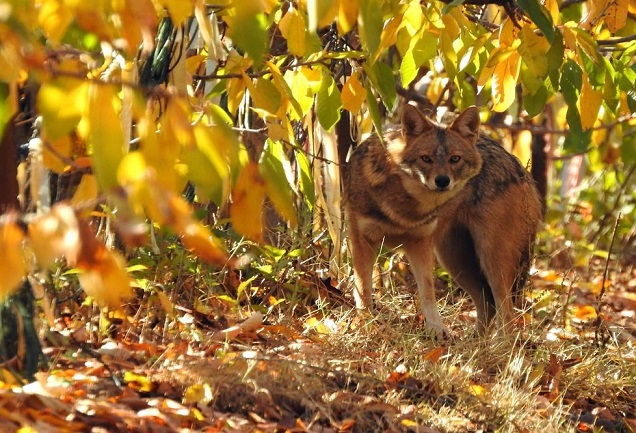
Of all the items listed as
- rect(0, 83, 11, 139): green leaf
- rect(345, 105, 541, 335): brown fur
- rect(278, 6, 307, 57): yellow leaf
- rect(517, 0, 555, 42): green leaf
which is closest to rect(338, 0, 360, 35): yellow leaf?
rect(0, 83, 11, 139): green leaf

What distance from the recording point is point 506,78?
4168 millimetres

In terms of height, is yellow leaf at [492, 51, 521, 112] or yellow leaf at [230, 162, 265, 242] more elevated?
yellow leaf at [492, 51, 521, 112]

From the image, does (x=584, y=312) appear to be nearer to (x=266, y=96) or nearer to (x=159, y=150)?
(x=266, y=96)

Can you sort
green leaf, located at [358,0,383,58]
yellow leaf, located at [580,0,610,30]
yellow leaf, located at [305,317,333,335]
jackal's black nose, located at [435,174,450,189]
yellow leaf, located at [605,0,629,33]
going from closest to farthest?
1. green leaf, located at [358,0,383,58]
2. yellow leaf, located at [580,0,610,30]
3. yellow leaf, located at [605,0,629,33]
4. yellow leaf, located at [305,317,333,335]
5. jackal's black nose, located at [435,174,450,189]

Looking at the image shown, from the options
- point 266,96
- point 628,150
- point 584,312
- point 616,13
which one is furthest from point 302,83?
point 628,150

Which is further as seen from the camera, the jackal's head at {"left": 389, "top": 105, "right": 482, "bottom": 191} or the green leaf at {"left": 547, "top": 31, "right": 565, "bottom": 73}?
the jackal's head at {"left": 389, "top": 105, "right": 482, "bottom": 191}

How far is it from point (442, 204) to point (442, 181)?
13.3 inches

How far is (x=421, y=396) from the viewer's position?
13.9 ft

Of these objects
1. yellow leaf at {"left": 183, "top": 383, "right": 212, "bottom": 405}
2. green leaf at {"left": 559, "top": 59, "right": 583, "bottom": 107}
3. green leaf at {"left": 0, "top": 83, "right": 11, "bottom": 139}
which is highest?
green leaf at {"left": 0, "top": 83, "right": 11, "bottom": 139}

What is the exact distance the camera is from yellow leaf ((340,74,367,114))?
4496 millimetres

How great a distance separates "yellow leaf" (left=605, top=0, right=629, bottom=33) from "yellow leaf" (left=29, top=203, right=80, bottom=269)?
11.7ft

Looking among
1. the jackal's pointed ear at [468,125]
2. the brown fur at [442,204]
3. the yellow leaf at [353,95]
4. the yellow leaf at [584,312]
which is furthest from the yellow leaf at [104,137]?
the yellow leaf at [584,312]

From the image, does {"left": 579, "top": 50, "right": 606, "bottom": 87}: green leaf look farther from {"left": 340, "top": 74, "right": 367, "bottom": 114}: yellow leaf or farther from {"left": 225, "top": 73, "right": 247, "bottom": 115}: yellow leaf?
{"left": 225, "top": 73, "right": 247, "bottom": 115}: yellow leaf

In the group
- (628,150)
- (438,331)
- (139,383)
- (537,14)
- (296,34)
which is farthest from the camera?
(628,150)
